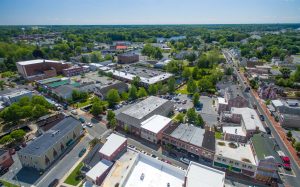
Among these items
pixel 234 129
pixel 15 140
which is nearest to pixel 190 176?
pixel 234 129

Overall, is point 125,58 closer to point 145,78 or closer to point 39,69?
point 145,78

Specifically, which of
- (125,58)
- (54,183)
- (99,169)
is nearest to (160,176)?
(99,169)

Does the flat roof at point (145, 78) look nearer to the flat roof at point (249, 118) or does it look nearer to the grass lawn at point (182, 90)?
the grass lawn at point (182, 90)

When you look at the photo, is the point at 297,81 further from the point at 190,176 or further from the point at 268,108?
the point at 190,176

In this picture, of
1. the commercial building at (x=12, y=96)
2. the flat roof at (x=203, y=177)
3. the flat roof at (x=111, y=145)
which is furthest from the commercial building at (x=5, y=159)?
the flat roof at (x=203, y=177)

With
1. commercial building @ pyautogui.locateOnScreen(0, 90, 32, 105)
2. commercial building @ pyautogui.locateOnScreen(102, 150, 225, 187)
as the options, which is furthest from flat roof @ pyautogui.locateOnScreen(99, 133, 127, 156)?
commercial building @ pyautogui.locateOnScreen(0, 90, 32, 105)

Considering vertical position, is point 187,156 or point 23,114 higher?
point 23,114

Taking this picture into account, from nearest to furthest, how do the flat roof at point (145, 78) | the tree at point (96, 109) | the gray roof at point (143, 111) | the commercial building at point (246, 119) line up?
1. the commercial building at point (246, 119)
2. the gray roof at point (143, 111)
3. the tree at point (96, 109)
4. the flat roof at point (145, 78)

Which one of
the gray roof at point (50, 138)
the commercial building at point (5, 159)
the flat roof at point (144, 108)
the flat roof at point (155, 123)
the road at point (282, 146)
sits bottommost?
the road at point (282, 146)
